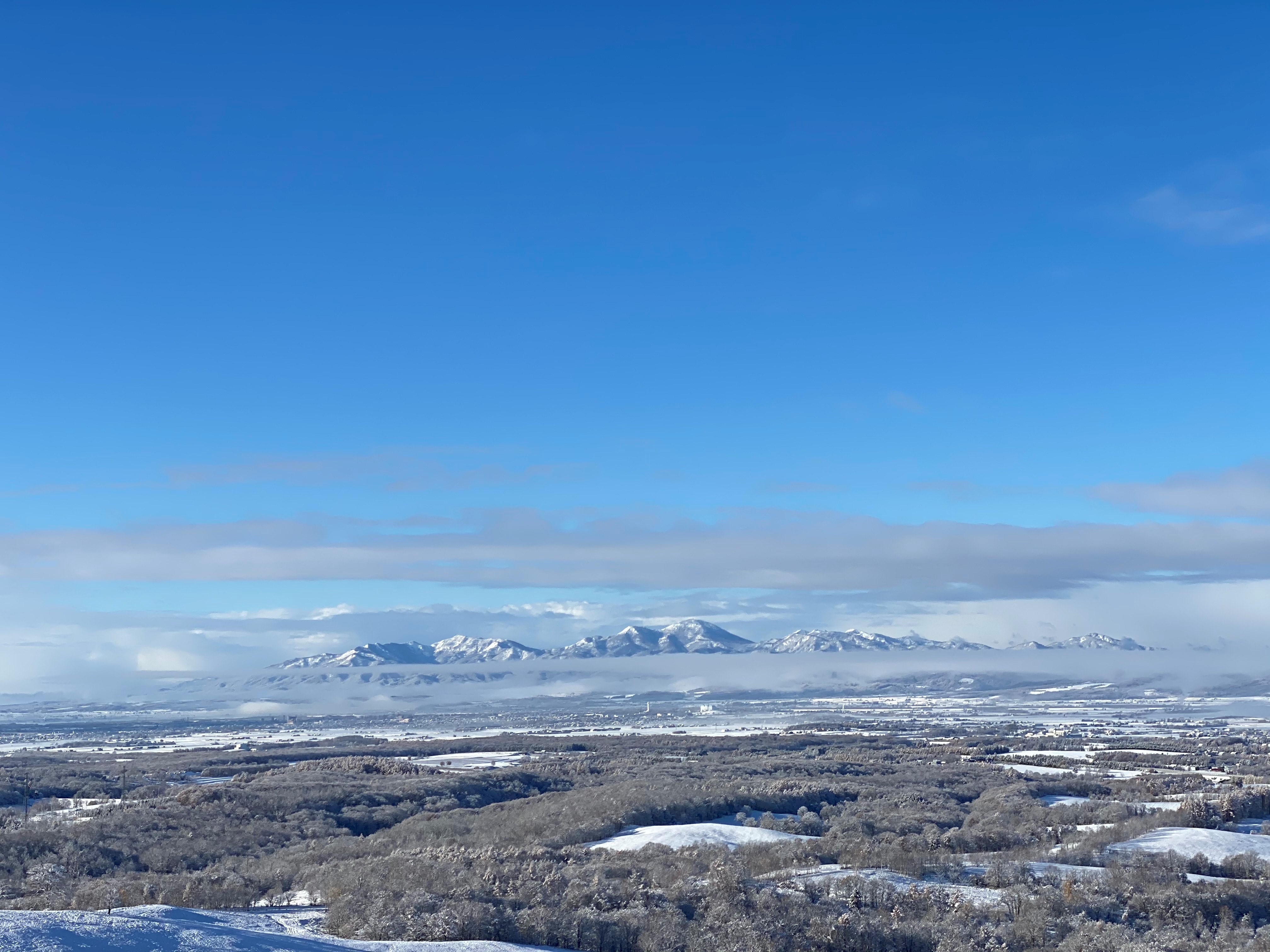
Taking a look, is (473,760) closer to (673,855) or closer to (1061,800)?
(1061,800)

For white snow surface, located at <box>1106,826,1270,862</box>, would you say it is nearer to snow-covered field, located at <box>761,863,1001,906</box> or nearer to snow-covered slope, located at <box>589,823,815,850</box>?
snow-covered field, located at <box>761,863,1001,906</box>

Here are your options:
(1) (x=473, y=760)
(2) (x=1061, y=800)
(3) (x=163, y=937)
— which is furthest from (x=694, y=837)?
(1) (x=473, y=760)

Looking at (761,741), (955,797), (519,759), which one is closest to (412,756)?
(519,759)

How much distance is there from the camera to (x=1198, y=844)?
2631cm

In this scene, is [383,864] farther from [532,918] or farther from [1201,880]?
[1201,880]

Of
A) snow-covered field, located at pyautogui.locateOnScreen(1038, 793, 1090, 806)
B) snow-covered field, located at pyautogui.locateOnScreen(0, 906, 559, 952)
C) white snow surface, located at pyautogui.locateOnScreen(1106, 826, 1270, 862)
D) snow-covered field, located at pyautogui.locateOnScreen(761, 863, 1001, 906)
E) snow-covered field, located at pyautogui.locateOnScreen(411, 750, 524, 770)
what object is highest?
snow-covered field, located at pyautogui.locateOnScreen(0, 906, 559, 952)

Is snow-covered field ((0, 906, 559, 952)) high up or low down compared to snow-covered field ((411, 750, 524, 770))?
up

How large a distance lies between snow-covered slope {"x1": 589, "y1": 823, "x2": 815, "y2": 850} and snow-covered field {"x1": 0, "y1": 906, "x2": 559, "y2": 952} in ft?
41.2

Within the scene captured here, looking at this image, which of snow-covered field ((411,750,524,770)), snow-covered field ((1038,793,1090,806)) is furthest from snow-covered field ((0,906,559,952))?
snow-covered field ((411,750,524,770))

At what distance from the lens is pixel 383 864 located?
69.4 ft

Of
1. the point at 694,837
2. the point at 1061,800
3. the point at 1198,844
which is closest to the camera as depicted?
the point at 1198,844

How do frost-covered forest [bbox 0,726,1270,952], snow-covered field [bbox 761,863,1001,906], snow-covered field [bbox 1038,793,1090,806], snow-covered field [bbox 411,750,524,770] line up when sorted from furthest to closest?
A: snow-covered field [bbox 411,750,524,770], snow-covered field [bbox 1038,793,1090,806], snow-covered field [bbox 761,863,1001,906], frost-covered forest [bbox 0,726,1270,952]

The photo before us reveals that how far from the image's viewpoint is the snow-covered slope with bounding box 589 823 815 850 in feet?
90.9

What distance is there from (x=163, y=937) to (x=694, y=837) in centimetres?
1833
